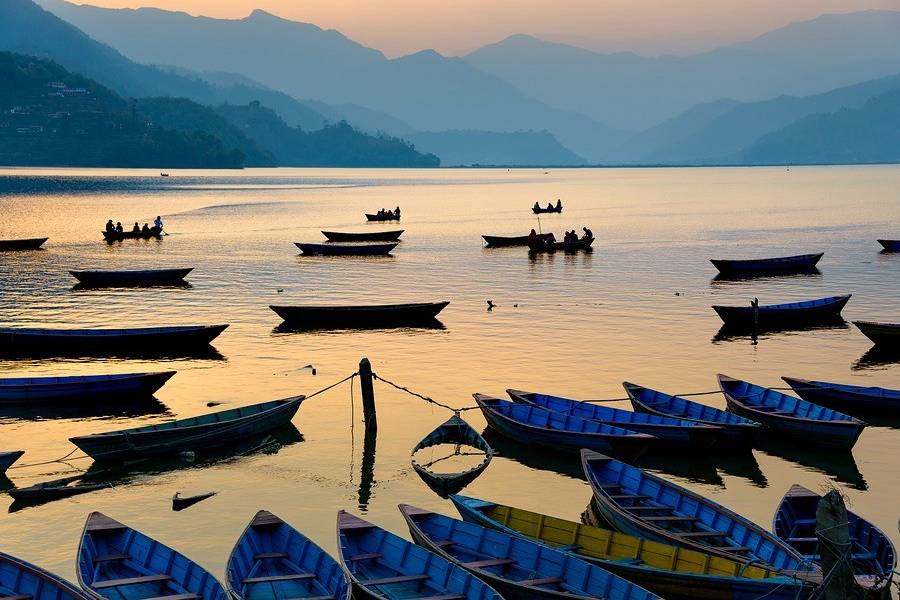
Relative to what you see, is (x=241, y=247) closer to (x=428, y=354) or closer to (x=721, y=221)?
(x=428, y=354)

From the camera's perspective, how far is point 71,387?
39.4 meters

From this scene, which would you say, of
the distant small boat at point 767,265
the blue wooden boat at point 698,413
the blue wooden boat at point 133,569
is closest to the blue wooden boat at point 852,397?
the blue wooden boat at point 698,413

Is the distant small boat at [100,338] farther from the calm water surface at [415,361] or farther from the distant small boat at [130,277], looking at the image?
the distant small boat at [130,277]

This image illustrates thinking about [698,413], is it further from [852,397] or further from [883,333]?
[883,333]

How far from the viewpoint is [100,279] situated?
74688 millimetres

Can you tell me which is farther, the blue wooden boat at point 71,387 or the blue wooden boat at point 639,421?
the blue wooden boat at point 71,387

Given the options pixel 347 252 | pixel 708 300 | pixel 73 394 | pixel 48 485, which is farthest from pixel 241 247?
pixel 48 485

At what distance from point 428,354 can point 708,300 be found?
26119 mm

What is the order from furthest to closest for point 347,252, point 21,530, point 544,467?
point 347,252, point 544,467, point 21,530

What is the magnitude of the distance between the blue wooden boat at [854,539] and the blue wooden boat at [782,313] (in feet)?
100

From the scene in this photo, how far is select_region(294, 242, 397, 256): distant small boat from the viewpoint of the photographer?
98.8 metres

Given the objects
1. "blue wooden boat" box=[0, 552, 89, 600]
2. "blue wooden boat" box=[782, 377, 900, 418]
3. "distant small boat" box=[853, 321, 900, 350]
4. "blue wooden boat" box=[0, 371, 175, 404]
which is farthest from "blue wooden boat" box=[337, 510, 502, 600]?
→ "distant small boat" box=[853, 321, 900, 350]

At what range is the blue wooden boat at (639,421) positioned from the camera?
3244cm

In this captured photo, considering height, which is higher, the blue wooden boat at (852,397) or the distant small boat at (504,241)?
the distant small boat at (504,241)
